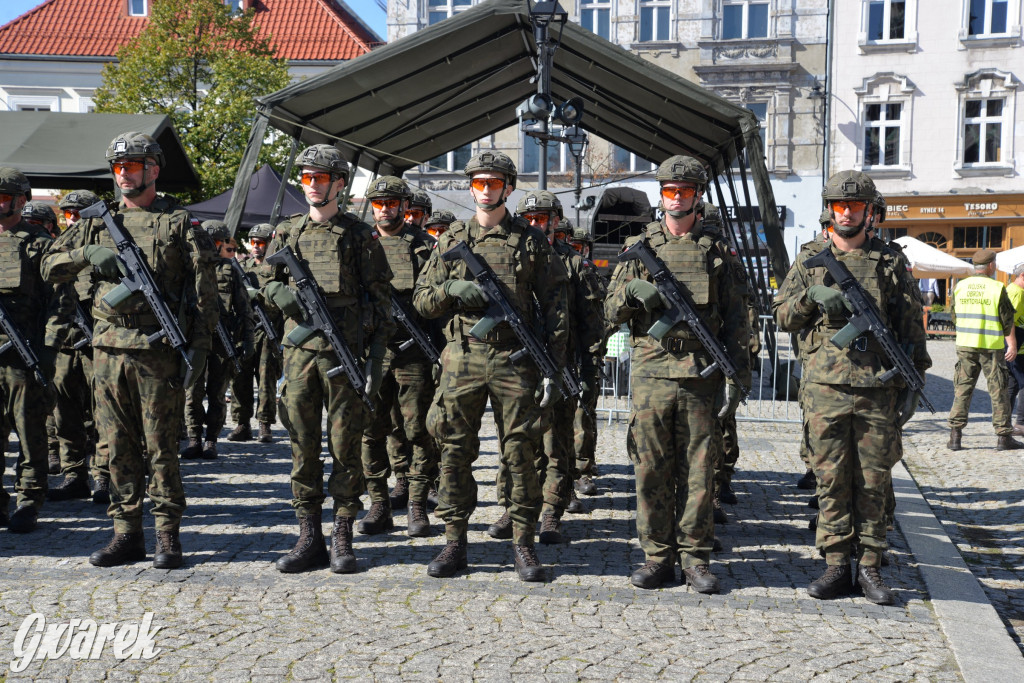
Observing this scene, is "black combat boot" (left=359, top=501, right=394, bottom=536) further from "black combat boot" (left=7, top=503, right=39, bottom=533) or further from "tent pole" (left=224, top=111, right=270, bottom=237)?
"tent pole" (left=224, top=111, right=270, bottom=237)

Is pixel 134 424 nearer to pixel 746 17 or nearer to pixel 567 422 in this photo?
pixel 567 422

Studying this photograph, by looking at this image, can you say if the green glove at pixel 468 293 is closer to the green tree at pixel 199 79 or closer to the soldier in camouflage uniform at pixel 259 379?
the soldier in camouflage uniform at pixel 259 379

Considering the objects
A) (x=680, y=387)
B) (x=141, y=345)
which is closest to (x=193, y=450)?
(x=141, y=345)

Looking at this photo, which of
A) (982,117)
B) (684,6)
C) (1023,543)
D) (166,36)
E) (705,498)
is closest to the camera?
(705,498)

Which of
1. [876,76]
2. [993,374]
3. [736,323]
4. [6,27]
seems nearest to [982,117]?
[876,76]

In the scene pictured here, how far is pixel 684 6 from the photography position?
30.5m

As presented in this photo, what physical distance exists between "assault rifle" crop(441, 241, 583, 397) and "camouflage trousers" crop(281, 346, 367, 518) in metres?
0.80

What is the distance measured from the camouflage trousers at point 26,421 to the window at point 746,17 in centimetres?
2786

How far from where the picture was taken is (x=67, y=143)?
38.1 feet

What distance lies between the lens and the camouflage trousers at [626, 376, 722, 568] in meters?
5.11

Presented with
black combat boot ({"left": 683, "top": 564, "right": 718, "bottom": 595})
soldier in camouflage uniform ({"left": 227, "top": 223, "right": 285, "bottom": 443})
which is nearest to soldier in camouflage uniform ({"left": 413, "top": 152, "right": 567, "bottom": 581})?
black combat boot ({"left": 683, "top": 564, "right": 718, "bottom": 595})

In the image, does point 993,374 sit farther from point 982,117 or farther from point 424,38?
point 982,117

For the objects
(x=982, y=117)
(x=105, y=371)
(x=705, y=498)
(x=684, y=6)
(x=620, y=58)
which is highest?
(x=684, y=6)

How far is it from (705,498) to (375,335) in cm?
200
